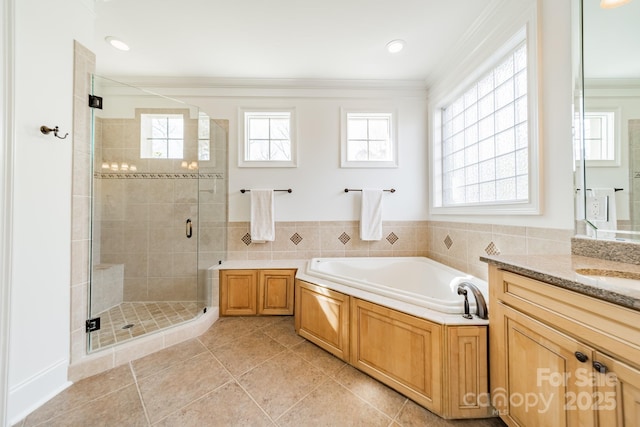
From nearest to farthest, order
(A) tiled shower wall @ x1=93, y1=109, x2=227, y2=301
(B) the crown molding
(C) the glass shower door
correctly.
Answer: (C) the glass shower door → (A) tiled shower wall @ x1=93, y1=109, x2=227, y2=301 → (B) the crown molding

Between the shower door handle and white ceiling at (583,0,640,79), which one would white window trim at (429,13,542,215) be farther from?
the shower door handle

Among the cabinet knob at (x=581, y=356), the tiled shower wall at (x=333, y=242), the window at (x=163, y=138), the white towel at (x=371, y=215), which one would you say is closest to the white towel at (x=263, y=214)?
the tiled shower wall at (x=333, y=242)

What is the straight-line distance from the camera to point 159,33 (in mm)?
1884

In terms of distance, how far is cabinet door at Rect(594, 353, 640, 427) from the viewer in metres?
0.62

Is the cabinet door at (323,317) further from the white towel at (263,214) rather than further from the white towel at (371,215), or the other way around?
the white towel at (371,215)

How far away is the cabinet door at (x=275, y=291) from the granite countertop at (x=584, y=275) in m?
1.81

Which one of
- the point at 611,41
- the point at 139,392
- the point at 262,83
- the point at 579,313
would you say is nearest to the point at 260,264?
the point at 139,392

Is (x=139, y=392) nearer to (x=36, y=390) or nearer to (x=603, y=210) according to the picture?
(x=36, y=390)

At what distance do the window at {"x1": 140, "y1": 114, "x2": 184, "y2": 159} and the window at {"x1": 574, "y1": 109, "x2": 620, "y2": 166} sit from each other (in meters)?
3.21

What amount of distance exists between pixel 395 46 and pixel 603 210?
1.93 m

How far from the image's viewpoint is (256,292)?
2.34 meters

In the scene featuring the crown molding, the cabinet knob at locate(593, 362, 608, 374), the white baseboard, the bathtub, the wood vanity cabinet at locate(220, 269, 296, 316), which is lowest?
the white baseboard

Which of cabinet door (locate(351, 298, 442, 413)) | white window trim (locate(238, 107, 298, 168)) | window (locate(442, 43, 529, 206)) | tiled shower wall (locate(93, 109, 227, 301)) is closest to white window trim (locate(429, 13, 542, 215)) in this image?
window (locate(442, 43, 529, 206))

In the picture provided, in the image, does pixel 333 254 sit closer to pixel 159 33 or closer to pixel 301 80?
pixel 301 80
